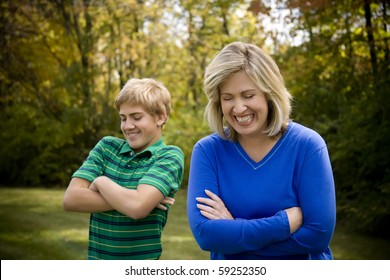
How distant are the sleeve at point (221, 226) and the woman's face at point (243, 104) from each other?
0.20m

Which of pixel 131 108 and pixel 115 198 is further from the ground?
pixel 131 108

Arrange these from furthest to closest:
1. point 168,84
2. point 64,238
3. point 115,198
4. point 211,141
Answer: point 168,84, point 64,238, point 115,198, point 211,141

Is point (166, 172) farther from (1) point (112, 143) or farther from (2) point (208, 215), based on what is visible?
(2) point (208, 215)

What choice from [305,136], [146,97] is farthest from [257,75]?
[146,97]

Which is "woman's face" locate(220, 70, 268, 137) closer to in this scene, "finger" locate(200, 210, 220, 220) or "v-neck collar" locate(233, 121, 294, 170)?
"v-neck collar" locate(233, 121, 294, 170)

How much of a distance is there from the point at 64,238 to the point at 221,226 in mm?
6952

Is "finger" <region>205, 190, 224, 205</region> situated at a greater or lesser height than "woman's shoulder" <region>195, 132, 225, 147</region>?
lesser

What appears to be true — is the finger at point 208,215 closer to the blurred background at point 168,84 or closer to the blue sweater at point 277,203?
the blue sweater at point 277,203

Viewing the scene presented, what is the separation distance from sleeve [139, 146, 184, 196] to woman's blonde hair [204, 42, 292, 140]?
1.97ft

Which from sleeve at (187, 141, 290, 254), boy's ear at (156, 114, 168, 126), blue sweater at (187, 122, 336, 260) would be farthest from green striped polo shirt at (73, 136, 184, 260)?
blue sweater at (187, 122, 336, 260)

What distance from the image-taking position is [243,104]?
8.29ft

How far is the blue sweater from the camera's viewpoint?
2.45m

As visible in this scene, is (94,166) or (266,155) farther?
(94,166)
